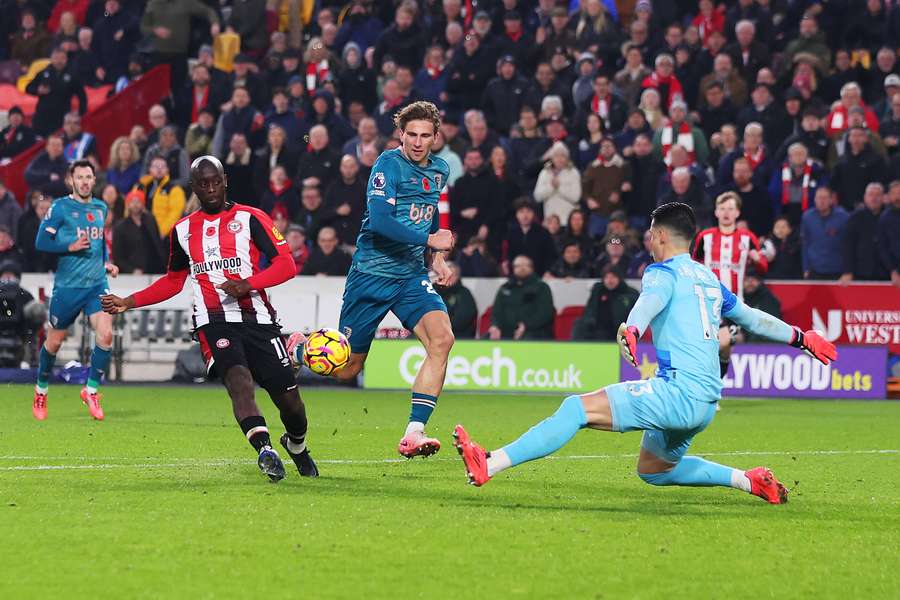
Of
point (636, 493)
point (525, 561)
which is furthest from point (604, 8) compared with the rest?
point (525, 561)

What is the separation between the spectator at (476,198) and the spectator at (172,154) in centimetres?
463

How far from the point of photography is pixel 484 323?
20.5 meters

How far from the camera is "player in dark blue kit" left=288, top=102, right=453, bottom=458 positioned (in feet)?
33.4

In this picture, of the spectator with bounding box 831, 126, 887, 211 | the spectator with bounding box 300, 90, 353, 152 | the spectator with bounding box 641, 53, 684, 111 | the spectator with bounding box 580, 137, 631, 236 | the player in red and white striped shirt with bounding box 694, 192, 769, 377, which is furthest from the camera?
the spectator with bounding box 300, 90, 353, 152

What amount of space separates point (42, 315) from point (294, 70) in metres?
6.72

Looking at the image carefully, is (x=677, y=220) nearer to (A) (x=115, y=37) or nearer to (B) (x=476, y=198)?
(B) (x=476, y=198)

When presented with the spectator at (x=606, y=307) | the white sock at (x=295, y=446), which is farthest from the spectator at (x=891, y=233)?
the white sock at (x=295, y=446)

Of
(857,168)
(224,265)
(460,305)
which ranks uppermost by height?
(857,168)

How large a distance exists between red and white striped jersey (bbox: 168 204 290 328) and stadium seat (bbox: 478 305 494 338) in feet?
36.3

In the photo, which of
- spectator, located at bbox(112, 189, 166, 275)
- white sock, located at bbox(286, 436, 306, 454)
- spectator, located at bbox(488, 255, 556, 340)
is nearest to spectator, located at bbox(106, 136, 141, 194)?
spectator, located at bbox(112, 189, 166, 275)

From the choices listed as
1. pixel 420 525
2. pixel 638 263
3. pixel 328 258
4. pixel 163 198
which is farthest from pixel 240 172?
pixel 420 525

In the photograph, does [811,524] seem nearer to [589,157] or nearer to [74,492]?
[74,492]

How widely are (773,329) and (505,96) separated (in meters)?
14.8

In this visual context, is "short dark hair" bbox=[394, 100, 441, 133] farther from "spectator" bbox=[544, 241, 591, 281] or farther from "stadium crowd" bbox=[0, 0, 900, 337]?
"spectator" bbox=[544, 241, 591, 281]
